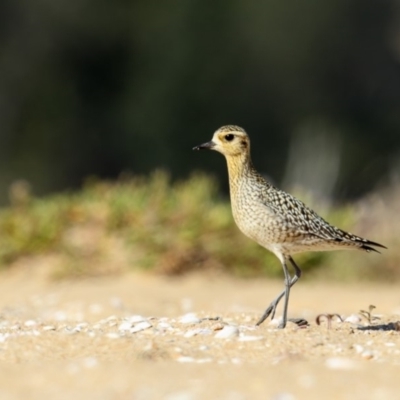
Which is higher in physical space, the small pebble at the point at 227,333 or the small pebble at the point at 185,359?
the small pebble at the point at 185,359

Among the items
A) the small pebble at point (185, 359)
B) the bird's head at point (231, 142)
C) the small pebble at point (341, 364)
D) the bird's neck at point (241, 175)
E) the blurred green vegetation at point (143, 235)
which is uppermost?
the bird's head at point (231, 142)

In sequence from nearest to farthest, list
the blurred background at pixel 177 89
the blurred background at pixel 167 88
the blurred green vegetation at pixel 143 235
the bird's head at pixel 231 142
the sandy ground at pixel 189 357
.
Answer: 1. the sandy ground at pixel 189 357
2. the bird's head at pixel 231 142
3. the blurred green vegetation at pixel 143 235
4. the blurred background at pixel 177 89
5. the blurred background at pixel 167 88

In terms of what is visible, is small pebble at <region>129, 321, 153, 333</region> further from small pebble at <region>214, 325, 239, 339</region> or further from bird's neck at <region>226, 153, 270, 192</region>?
bird's neck at <region>226, 153, 270, 192</region>

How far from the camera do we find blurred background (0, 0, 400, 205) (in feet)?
118

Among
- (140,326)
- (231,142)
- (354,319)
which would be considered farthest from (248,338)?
(231,142)

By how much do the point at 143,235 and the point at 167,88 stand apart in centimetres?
2365

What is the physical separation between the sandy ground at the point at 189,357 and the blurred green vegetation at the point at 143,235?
7.10 feet

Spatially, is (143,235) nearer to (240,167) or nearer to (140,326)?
(240,167)

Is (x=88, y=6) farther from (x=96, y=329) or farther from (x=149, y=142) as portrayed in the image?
(x=96, y=329)

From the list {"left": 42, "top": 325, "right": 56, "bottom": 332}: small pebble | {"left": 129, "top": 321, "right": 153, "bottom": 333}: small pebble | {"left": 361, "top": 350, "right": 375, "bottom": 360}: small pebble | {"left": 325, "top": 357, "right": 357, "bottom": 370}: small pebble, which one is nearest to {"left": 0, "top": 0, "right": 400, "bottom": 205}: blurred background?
{"left": 42, "top": 325, "right": 56, "bottom": 332}: small pebble

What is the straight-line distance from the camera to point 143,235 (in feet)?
42.1

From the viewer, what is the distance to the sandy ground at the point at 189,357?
5855 mm

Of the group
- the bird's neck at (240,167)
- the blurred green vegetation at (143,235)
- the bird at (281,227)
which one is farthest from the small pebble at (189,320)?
the blurred green vegetation at (143,235)

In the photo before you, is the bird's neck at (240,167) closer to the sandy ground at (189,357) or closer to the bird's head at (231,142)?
the bird's head at (231,142)
